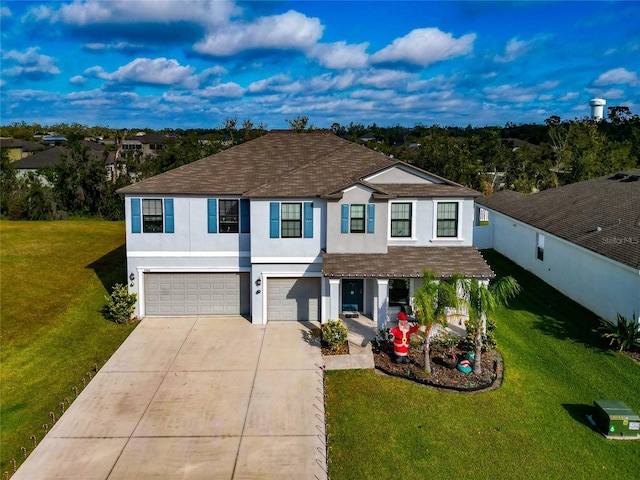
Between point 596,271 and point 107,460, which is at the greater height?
point 596,271

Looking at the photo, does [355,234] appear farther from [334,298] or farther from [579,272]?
[579,272]

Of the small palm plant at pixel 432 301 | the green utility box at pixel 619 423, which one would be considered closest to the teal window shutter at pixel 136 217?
the small palm plant at pixel 432 301

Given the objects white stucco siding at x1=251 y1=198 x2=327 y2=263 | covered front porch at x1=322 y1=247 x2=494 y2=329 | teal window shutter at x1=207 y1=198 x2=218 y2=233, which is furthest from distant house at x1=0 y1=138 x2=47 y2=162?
covered front porch at x1=322 y1=247 x2=494 y2=329

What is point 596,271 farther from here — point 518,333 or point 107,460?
point 107,460

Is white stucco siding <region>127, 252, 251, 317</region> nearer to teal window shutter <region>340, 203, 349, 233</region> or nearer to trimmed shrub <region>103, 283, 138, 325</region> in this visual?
trimmed shrub <region>103, 283, 138, 325</region>

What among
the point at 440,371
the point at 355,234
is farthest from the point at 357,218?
the point at 440,371

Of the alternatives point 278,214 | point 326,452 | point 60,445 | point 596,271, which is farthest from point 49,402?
point 596,271

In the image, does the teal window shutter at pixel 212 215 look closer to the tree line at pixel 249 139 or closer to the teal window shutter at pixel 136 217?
the teal window shutter at pixel 136 217

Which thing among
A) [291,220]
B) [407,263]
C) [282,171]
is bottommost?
[407,263]
